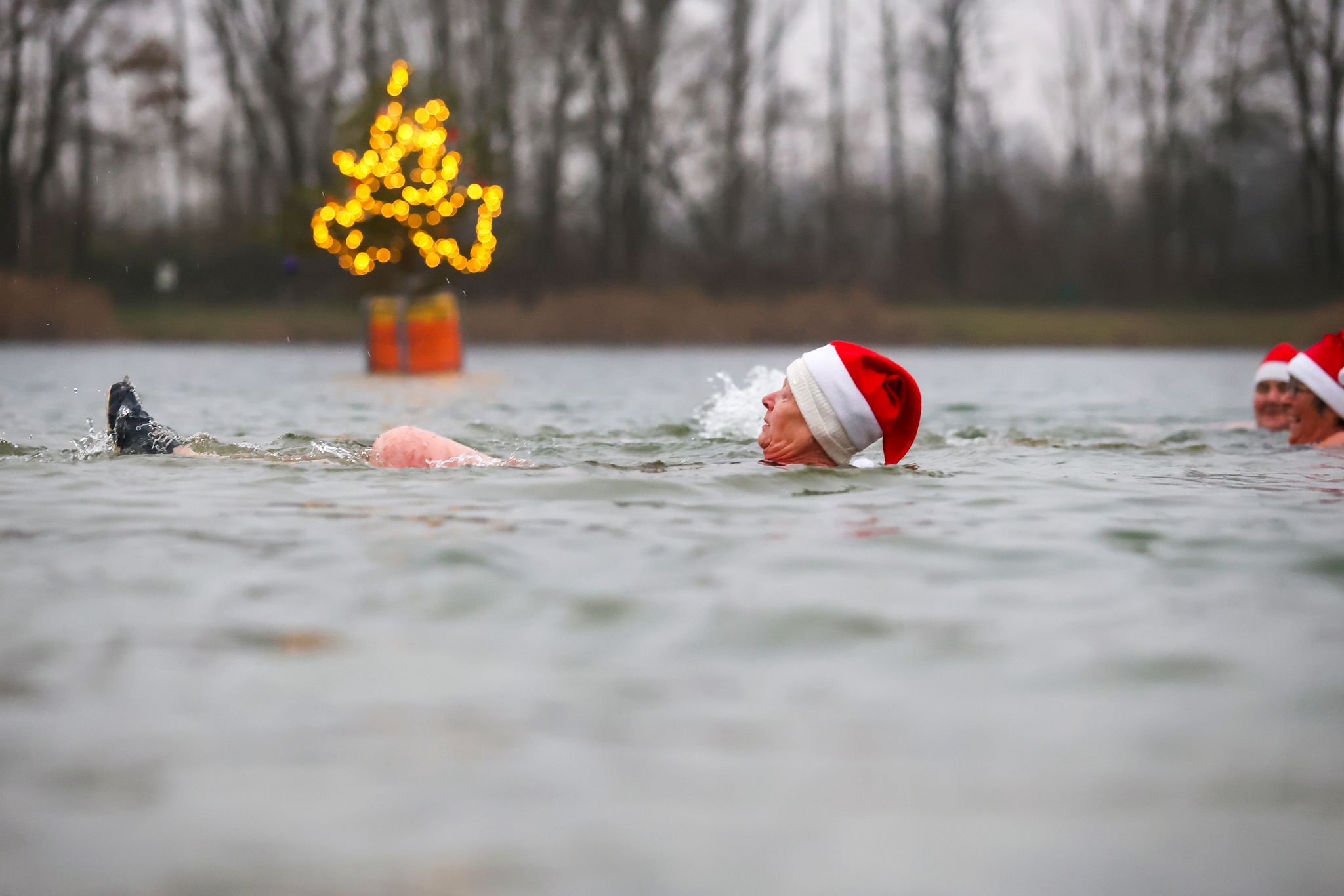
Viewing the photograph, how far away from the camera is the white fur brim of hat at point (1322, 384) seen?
8.05 meters

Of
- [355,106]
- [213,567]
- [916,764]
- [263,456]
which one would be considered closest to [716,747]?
[916,764]

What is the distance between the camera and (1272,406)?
9.31 m

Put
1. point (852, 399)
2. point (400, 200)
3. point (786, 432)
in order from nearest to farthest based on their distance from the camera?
1. point (852, 399)
2. point (786, 432)
3. point (400, 200)

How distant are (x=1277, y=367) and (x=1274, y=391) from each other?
16cm

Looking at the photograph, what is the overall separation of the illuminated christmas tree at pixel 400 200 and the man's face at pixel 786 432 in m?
15.6

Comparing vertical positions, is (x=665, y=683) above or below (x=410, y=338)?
below

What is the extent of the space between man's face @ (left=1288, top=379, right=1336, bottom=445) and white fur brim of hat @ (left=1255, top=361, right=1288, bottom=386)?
88 centimetres

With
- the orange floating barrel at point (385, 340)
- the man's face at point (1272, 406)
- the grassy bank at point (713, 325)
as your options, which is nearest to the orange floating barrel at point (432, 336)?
the orange floating barrel at point (385, 340)

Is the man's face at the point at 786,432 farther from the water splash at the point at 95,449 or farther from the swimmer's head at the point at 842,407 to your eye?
the water splash at the point at 95,449

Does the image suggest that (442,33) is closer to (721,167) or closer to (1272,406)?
(721,167)

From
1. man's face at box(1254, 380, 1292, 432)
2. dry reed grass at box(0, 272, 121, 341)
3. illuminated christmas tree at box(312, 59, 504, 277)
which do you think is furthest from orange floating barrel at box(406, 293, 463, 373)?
man's face at box(1254, 380, 1292, 432)

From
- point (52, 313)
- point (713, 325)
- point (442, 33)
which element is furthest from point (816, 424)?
point (442, 33)

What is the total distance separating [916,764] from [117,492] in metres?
3.90

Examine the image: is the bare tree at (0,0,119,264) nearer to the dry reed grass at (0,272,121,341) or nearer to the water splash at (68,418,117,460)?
the dry reed grass at (0,272,121,341)
